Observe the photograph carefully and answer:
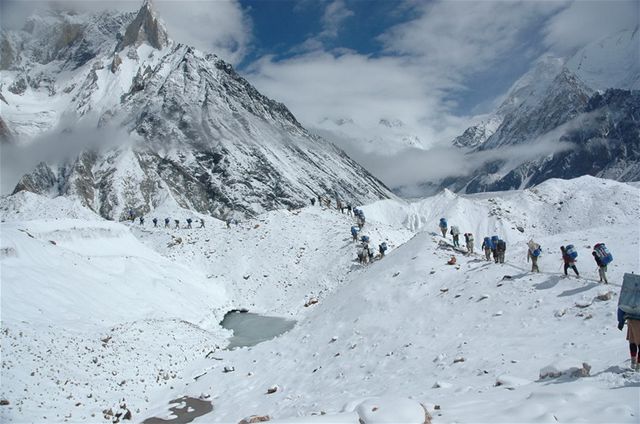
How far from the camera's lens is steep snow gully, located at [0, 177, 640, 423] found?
14484mm

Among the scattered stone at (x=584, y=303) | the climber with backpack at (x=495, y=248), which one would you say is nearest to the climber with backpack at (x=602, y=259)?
the scattered stone at (x=584, y=303)

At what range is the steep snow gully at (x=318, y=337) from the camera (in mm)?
14484

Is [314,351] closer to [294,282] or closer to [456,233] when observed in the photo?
[456,233]

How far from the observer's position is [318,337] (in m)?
29.5

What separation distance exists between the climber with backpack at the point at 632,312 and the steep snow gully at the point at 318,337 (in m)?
0.53

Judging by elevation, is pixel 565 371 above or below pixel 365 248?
below

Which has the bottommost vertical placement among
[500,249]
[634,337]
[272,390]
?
[272,390]

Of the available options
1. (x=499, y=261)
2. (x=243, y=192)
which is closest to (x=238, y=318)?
(x=499, y=261)

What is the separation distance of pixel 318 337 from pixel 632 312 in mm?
18403

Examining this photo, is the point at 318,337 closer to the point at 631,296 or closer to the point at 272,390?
the point at 272,390

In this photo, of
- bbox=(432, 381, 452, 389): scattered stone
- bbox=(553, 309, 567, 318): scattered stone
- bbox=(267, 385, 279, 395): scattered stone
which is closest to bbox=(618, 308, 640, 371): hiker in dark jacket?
bbox=(432, 381, 452, 389): scattered stone

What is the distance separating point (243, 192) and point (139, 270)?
147 metres

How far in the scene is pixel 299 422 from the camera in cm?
1075

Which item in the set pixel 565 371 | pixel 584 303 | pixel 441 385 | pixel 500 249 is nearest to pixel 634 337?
pixel 565 371
